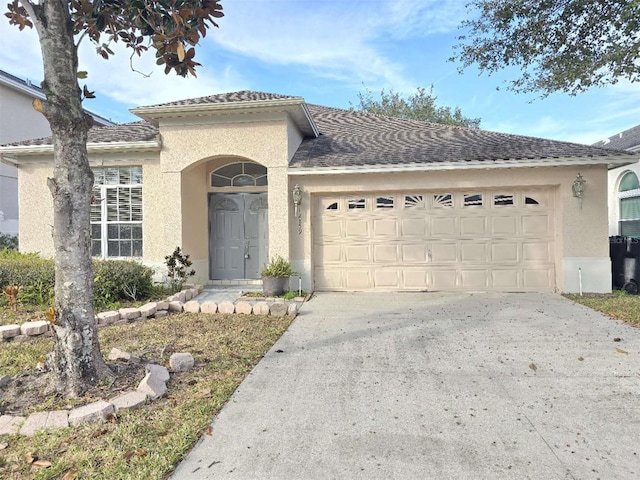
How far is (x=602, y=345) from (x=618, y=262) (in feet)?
16.4

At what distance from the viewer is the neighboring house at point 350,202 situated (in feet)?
28.6

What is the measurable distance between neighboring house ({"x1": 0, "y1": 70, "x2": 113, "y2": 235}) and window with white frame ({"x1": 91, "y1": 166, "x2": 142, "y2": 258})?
700 cm

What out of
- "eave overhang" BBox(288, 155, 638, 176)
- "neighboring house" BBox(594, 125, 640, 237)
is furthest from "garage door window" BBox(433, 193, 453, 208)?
"neighboring house" BBox(594, 125, 640, 237)

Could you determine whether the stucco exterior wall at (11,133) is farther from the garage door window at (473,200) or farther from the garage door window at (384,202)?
the garage door window at (473,200)

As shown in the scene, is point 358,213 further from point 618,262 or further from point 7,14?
point 7,14

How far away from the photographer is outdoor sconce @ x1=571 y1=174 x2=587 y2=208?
847 centimetres

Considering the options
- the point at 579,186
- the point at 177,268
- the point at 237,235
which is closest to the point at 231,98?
the point at 237,235

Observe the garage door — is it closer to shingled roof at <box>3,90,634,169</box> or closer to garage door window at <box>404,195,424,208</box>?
garage door window at <box>404,195,424,208</box>

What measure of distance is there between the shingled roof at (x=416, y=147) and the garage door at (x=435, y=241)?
853mm

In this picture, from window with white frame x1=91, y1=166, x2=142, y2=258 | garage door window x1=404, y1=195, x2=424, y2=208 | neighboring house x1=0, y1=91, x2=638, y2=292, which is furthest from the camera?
window with white frame x1=91, y1=166, x2=142, y2=258

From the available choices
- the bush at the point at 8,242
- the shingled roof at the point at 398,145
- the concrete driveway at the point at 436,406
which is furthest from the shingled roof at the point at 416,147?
the bush at the point at 8,242

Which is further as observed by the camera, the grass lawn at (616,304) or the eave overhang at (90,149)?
the eave overhang at (90,149)

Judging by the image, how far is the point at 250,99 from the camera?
9.23 meters

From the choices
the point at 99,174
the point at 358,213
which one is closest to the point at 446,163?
the point at 358,213
